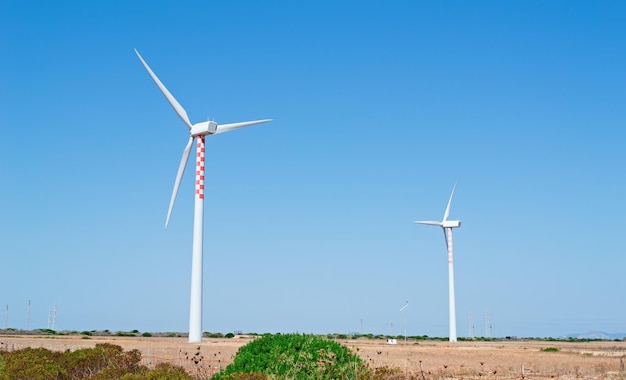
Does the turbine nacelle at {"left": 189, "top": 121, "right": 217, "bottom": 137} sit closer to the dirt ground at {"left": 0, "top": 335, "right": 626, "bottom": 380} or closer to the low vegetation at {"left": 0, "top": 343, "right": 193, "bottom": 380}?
the dirt ground at {"left": 0, "top": 335, "right": 626, "bottom": 380}

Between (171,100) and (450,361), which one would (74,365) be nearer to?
(450,361)

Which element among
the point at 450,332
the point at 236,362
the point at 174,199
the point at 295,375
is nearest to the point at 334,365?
the point at 295,375

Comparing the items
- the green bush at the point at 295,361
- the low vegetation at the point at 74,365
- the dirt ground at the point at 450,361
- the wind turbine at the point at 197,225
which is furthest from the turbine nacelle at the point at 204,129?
the green bush at the point at 295,361

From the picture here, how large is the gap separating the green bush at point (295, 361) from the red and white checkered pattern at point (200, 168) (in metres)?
47.2

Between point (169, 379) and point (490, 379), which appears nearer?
point (169, 379)

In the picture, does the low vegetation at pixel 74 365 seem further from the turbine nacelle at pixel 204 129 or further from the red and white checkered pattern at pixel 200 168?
Answer: the turbine nacelle at pixel 204 129

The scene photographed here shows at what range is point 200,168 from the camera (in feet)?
220

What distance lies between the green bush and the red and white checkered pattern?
155ft

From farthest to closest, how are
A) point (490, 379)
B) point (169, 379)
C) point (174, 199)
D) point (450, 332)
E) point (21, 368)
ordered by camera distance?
point (450, 332)
point (174, 199)
point (490, 379)
point (21, 368)
point (169, 379)

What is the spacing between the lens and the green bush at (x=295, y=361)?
1712cm

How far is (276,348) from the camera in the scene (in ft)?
59.5

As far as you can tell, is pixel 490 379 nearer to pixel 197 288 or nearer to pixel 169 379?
pixel 169 379

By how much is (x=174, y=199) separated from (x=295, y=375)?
156ft

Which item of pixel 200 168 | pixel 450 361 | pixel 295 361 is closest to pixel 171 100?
pixel 200 168
